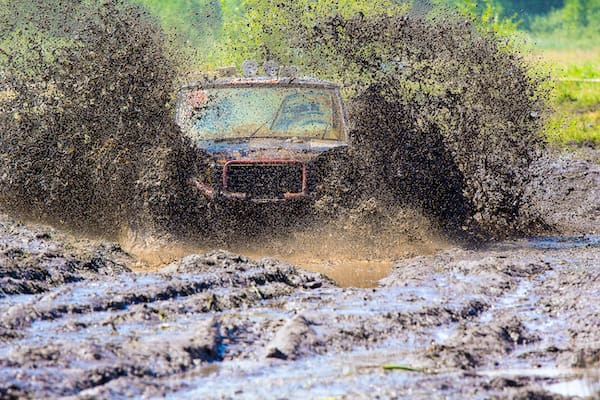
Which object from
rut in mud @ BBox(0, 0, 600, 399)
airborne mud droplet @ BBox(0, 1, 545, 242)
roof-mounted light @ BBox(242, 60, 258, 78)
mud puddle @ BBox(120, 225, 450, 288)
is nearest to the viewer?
rut in mud @ BBox(0, 0, 600, 399)

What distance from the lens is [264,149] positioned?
34.6 feet

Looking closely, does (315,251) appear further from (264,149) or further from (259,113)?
(259,113)

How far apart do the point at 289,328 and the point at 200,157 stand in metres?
4.34

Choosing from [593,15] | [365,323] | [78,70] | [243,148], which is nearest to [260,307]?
[365,323]

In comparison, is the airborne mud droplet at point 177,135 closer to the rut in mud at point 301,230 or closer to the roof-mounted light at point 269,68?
the rut in mud at point 301,230

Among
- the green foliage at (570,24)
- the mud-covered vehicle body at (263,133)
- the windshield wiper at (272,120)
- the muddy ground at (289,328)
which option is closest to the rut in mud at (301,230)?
the muddy ground at (289,328)

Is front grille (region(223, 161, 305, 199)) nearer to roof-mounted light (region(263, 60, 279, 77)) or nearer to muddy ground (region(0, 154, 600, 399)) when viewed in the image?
muddy ground (region(0, 154, 600, 399))

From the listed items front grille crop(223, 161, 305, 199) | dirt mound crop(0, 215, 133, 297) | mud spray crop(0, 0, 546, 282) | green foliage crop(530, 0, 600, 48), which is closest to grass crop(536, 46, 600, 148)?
mud spray crop(0, 0, 546, 282)

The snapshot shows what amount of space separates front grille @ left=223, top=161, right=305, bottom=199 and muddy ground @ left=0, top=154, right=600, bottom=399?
1.07 m

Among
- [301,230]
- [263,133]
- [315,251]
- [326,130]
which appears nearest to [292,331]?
[315,251]

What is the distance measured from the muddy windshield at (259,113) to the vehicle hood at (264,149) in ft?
0.55

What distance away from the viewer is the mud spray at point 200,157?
1070 cm

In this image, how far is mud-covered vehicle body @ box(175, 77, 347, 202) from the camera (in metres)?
10.5

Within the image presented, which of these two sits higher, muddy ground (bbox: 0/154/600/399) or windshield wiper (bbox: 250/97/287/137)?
windshield wiper (bbox: 250/97/287/137)
